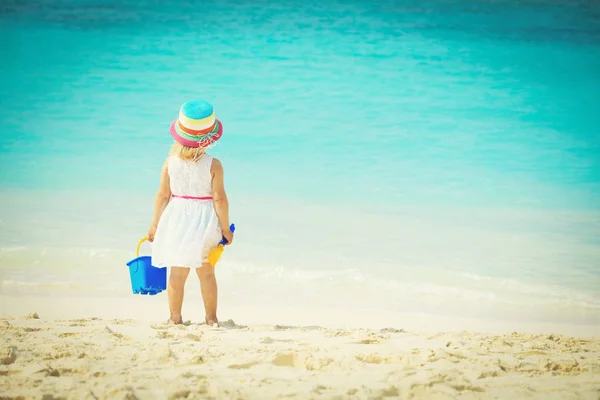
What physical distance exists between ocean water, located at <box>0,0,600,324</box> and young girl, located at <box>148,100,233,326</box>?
94cm

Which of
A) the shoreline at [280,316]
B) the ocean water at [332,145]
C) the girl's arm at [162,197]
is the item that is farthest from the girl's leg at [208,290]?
the ocean water at [332,145]

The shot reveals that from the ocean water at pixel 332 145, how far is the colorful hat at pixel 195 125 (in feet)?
4.36

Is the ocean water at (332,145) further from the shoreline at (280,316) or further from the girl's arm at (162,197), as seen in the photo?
the girl's arm at (162,197)

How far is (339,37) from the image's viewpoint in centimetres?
1198

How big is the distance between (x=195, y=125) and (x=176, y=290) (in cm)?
82

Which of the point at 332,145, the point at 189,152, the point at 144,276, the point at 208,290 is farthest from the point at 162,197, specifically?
the point at 332,145

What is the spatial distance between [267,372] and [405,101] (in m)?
7.22

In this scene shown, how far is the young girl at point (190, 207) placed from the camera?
3.40 meters

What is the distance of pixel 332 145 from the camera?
7977 millimetres

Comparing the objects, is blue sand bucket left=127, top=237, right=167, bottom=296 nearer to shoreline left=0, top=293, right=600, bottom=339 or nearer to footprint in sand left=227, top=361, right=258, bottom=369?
shoreline left=0, top=293, right=600, bottom=339

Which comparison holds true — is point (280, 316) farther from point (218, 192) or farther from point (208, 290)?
point (218, 192)

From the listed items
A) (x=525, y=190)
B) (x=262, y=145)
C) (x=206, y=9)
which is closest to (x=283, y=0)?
(x=206, y=9)

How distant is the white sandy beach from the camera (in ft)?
7.92

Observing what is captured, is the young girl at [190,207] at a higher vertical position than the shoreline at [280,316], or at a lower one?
higher
